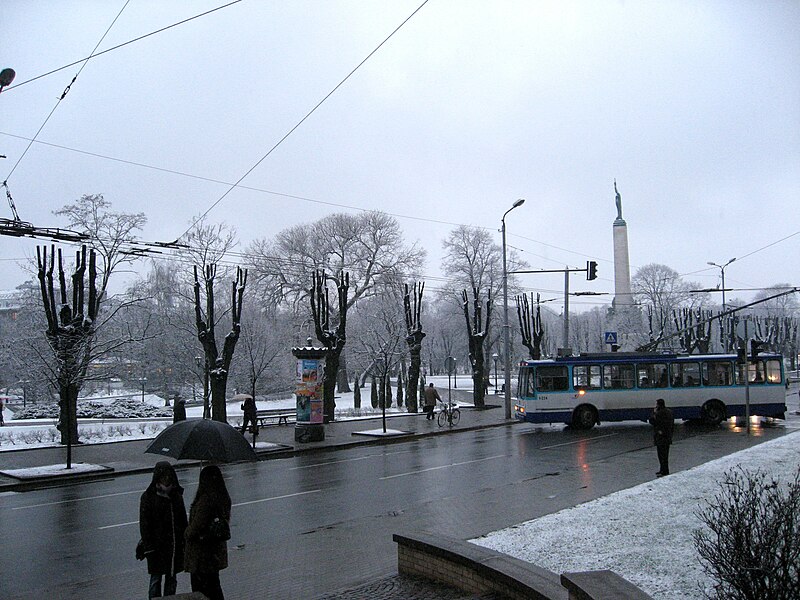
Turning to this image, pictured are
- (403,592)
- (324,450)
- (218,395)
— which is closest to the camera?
(403,592)

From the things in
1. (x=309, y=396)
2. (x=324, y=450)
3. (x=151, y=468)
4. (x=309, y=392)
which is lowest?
(x=324, y=450)

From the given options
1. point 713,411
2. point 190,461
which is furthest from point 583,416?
point 190,461

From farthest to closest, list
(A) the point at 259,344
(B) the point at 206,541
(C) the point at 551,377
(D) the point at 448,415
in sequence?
(A) the point at 259,344 → (D) the point at 448,415 → (C) the point at 551,377 → (B) the point at 206,541

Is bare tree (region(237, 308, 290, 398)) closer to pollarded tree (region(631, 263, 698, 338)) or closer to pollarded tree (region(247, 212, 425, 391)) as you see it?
pollarded tree (region(247, 212, 425, 391))

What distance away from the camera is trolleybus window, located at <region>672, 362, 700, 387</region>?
28203mm

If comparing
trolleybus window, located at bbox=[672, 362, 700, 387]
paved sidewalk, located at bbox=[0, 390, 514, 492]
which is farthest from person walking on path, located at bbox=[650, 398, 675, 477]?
trolleybus window, located at bbox=[672, 362, 700, 387]

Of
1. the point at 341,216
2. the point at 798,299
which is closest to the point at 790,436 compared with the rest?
the point at 341,216

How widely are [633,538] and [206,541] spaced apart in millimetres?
4837

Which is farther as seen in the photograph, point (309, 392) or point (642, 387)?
point (642, 387)

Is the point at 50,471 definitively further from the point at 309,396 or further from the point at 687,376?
the point at 687,376

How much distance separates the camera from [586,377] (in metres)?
28.0

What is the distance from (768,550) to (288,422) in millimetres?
30746

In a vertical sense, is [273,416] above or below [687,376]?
below

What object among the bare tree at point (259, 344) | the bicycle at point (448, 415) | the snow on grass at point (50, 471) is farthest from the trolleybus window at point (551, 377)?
the bare tree at point (259, 344)
